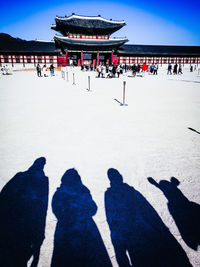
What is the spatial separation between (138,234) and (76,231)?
2.42 feet

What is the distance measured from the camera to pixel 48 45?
38.4m

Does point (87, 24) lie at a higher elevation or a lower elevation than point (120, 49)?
higher

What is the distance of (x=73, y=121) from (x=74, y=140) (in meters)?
1.58

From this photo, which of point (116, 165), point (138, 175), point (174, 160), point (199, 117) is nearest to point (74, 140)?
point (116, 165)

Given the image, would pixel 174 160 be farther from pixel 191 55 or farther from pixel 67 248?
pixel 191 55

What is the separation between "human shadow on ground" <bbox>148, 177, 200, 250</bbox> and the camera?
1.98 m

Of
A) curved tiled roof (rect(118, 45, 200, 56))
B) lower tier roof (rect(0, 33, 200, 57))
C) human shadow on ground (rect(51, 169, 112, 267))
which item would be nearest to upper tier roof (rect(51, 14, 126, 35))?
lower tier roof (rect(0, 33, 200, 57))

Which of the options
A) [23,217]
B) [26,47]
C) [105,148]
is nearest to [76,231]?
[23,217]

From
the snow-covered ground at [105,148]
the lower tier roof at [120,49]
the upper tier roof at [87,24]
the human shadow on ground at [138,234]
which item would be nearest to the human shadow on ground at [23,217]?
the snow-covered ground at [105,148]

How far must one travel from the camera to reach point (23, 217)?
86.9 inches

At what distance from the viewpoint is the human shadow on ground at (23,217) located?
70.7 inches

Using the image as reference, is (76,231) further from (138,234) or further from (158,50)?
(158,50)

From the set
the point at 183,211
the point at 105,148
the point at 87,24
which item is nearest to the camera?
the point at 183,211

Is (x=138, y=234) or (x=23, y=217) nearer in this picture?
(x=138, y=234)
